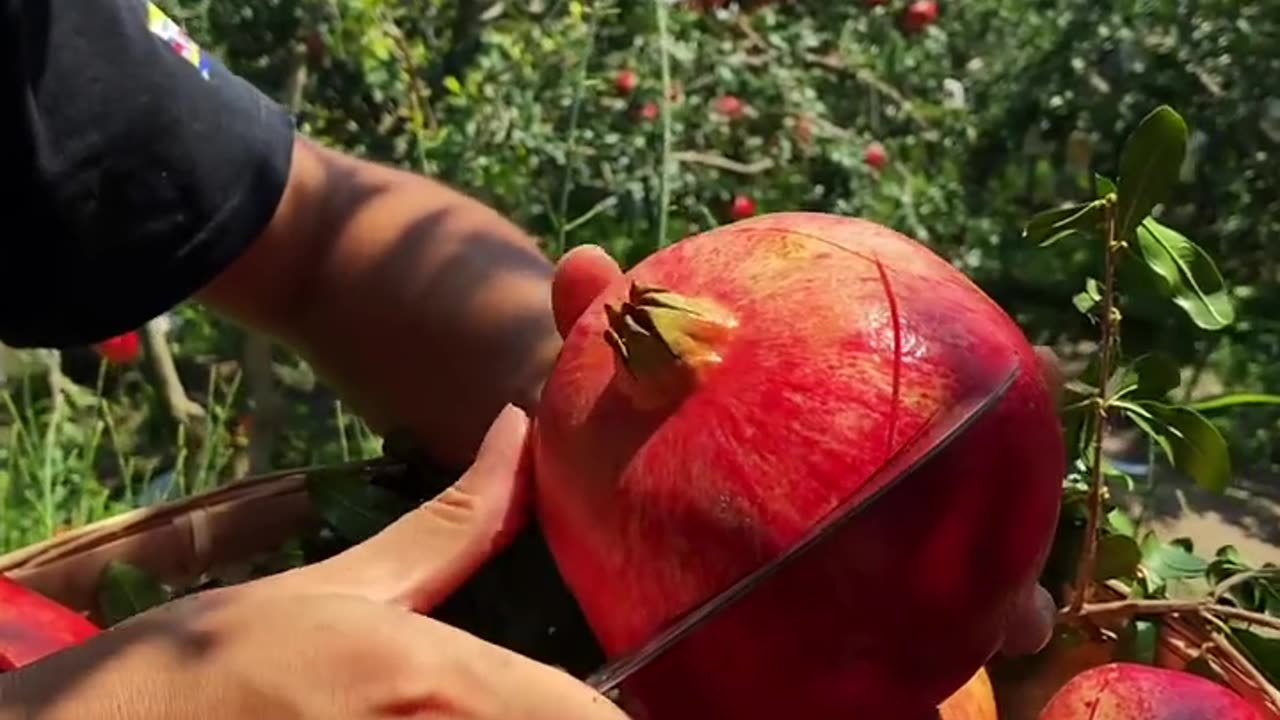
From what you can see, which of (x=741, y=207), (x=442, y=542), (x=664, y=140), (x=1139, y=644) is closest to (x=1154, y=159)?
(x=1139, y=644)

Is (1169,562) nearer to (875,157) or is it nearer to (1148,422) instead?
(1148,422)

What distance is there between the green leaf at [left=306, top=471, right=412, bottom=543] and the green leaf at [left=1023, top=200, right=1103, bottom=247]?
393 millimetres

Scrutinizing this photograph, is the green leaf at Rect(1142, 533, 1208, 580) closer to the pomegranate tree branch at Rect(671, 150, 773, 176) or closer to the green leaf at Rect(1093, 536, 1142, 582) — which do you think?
the green leaf at Rect(1093, 536, 1142, 582)

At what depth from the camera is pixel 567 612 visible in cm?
75

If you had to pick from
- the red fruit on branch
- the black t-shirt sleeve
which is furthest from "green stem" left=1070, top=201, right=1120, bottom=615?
the black t-shirt sleeve

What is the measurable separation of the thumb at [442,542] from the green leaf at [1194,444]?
1.17 feet

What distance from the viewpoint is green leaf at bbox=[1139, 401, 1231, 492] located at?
817 millimetres

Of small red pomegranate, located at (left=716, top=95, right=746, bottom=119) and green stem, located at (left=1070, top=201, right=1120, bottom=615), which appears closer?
green stem, located at (left=1070, top=201, right=1120, bottom=615)

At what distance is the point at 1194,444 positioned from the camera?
83cm

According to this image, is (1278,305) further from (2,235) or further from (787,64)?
(2,235)

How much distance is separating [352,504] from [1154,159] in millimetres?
477

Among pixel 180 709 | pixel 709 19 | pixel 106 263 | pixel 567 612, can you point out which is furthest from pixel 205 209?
pixel 709 19

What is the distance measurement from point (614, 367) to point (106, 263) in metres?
0.64

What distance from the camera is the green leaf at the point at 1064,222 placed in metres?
0.82
